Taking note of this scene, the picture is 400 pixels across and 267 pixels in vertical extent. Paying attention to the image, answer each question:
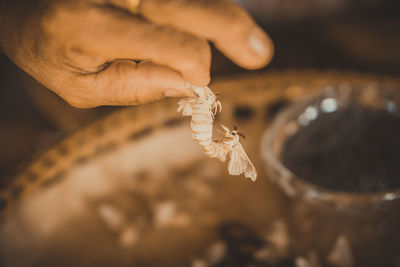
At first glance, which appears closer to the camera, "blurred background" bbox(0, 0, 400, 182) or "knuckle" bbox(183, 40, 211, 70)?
"knuckle" bbox(183, 40, 211, 70)

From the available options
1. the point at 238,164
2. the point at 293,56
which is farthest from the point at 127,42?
the point at 293,56

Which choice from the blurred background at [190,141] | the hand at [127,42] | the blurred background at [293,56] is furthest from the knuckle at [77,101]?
the blurred background at [293,56]

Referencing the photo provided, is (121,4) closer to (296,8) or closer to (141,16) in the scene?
(141,16)

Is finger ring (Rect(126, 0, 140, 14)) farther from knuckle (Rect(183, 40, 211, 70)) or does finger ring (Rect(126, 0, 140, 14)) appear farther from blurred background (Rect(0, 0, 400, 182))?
blurred background (Rect(0, 0, 400, 182))

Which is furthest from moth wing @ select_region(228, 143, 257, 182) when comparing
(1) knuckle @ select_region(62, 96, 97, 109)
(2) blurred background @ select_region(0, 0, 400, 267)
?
(2) blurred background @ select_region(0, 0, 400, 267)

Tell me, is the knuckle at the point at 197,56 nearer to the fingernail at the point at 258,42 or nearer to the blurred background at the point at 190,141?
the fingernail at the point at 258,42

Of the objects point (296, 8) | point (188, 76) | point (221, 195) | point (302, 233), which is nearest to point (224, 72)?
point (296, 8)

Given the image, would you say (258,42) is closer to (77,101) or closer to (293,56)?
(77,101)
